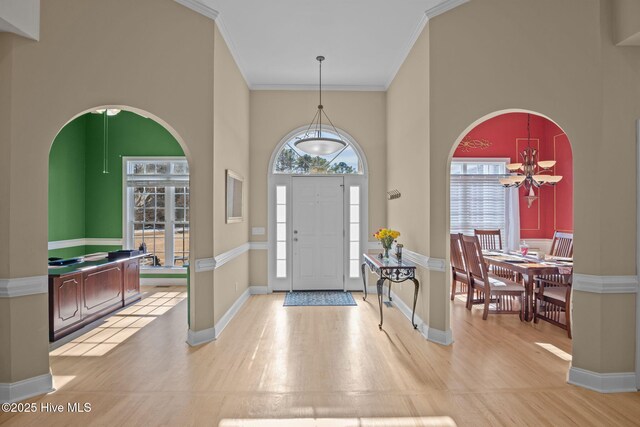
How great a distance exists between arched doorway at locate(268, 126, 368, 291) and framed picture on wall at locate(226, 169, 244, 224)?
1.05 m

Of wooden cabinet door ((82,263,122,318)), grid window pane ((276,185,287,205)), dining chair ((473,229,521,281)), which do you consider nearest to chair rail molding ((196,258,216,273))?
wooden cabinet door ((82,263,122,318))

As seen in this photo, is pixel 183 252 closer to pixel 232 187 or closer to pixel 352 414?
pixel 232 187

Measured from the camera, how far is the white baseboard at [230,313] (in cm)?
407

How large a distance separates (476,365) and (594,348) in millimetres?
944

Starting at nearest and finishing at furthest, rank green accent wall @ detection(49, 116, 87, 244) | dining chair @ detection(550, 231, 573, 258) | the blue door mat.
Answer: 1. dining chair @ detection(550, 231, 573, 258)
2. the blue door mat
3. green accent wall @ detection(49, 116, 87, 244)

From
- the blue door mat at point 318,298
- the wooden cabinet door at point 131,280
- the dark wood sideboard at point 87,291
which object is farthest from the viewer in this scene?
the blue door mat at point 318,298

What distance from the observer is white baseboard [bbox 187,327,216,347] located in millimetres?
3729

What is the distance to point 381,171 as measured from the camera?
616 cm

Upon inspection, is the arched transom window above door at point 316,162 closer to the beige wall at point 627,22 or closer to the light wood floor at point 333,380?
the light wood floor at point 333,380

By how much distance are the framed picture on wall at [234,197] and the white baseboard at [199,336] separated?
139cm

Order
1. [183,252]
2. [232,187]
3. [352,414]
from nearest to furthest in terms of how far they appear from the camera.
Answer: [352,414]
[232,187]
[183,252]

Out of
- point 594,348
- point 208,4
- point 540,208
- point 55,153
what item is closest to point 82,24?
point 208,4

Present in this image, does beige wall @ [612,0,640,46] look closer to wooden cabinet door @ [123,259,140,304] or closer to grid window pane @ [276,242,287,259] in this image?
grid window pane @ [276,242,287,259]

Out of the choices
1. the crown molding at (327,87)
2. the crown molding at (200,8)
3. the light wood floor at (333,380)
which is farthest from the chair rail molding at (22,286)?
the crown molding at (327,87)
